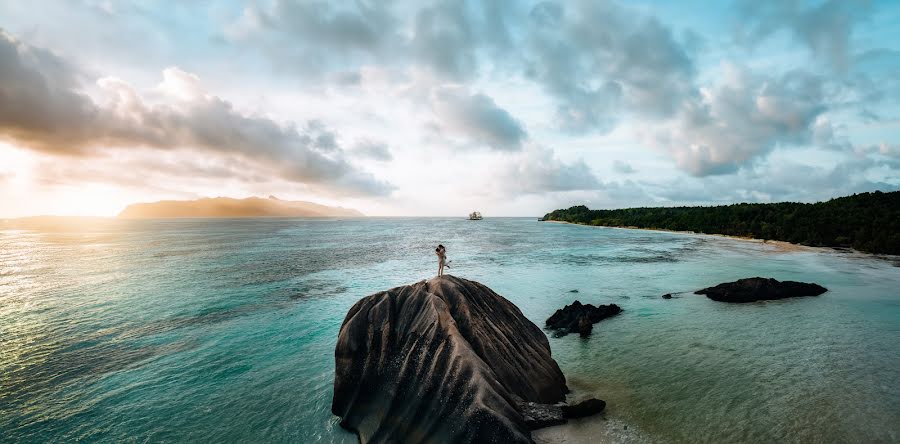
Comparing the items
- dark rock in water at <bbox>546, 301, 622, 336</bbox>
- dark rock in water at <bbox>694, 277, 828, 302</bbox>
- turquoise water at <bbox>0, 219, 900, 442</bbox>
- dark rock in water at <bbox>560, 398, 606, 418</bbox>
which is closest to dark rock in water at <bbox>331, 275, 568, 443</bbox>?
dark rock in water at <bbox>560, 398, 606, 418</bbox>

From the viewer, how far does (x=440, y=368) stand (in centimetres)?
1094

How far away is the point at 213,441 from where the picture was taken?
11828 mm

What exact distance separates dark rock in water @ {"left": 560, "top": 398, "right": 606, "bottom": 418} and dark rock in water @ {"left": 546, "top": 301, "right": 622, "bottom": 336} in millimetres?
9243

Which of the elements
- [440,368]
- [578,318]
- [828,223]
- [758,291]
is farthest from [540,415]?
[828,223]

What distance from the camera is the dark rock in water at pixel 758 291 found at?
93.3ft

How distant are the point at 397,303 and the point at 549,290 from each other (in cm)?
2379

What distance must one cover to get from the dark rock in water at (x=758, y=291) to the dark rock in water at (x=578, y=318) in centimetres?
971

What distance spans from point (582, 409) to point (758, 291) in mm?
25858

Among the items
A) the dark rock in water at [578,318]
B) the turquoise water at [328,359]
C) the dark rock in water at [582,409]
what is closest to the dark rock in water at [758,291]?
the turquoise water at [328,359]

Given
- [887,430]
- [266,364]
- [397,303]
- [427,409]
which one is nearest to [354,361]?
[397,303]

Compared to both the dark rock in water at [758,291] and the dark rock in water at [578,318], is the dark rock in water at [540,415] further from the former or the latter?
the dark rock in water at [758,291]

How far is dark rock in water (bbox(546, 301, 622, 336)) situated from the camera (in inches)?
863

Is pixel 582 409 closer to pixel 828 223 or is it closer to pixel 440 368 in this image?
pixel 440 368

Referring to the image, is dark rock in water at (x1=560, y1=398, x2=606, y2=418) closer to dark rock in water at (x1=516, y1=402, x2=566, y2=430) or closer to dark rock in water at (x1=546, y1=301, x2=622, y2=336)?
dark rock in water at (x1=516, y1=402, x2=566, y2=430)
